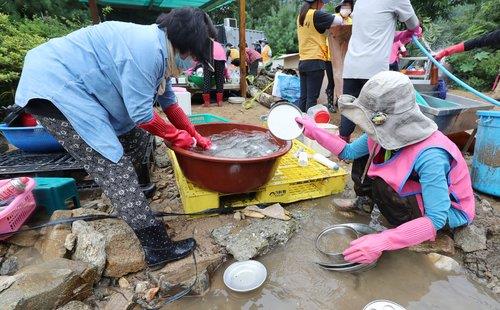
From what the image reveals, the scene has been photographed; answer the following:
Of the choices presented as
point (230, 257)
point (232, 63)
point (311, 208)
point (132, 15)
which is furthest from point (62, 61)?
point (132, 15)

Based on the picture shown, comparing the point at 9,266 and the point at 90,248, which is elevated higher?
the point at 90,248

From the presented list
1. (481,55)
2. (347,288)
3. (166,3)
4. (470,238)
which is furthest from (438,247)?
(166,3)

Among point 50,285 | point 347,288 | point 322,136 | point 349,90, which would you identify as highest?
point 349,90

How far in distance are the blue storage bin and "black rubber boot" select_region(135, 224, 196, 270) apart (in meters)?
1.81

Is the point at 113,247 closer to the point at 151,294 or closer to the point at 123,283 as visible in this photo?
the point at 123,283

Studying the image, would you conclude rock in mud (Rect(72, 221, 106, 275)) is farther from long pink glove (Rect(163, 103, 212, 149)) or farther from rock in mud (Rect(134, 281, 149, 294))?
long pink glove (Rect(163, 103, 212, 149))

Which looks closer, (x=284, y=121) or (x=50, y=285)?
(x=50, y=285)

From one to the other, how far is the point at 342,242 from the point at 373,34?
2.45 m

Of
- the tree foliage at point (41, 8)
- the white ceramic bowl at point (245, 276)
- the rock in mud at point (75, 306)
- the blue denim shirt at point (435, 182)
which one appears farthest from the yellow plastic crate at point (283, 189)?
the tree foliage at point (41, 8)

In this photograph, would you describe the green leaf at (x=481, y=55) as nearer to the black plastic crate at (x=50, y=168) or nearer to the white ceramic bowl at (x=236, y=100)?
the white ceramic bowl at (x=236, y=100)

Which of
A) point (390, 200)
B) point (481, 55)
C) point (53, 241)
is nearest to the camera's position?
point (53, 241)

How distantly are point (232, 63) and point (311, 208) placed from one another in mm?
7354

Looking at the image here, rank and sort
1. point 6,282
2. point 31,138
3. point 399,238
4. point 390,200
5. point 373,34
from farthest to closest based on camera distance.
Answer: point 373,34, point 31,138, point 390,200, point 399,238, point 6,282

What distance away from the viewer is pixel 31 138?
305 centimetres
